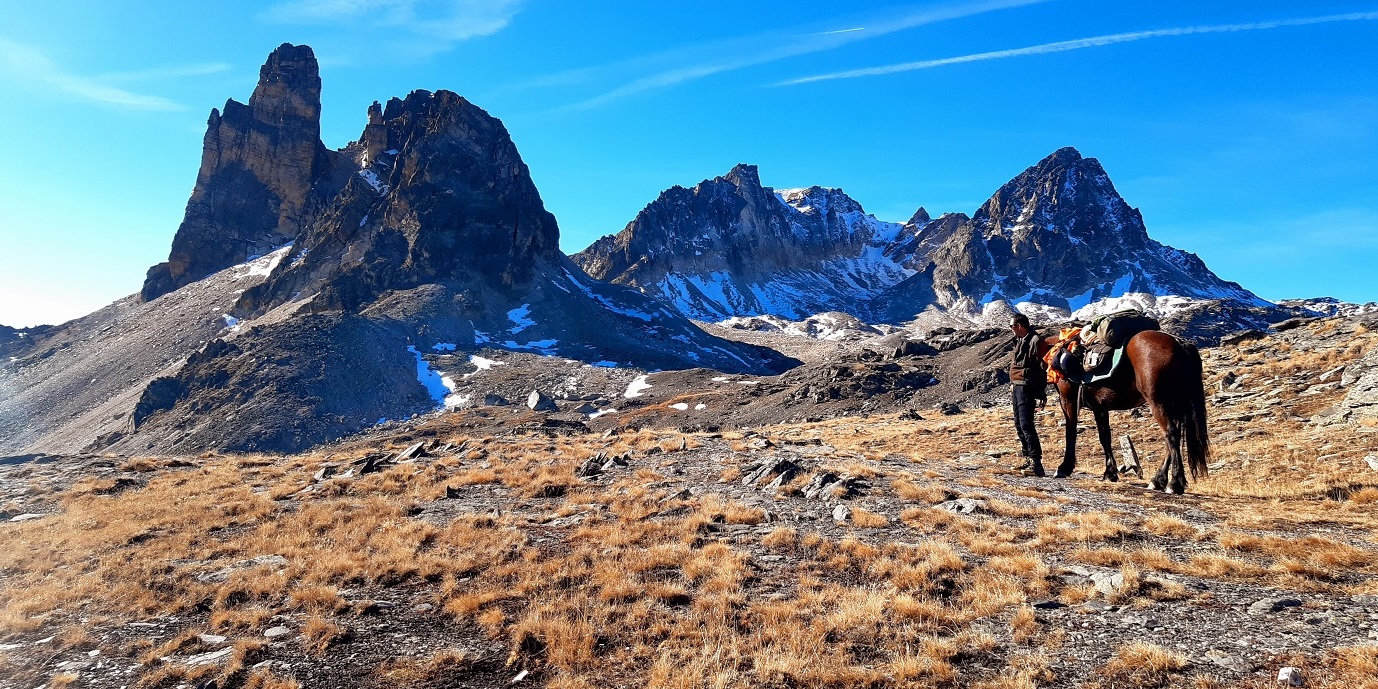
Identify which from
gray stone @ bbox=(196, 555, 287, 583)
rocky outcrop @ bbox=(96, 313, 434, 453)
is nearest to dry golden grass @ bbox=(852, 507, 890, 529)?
gray stone @ bbox=(196, 555, 287, 583)

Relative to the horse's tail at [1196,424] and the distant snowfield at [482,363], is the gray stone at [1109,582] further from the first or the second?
the distant snowfield at [482,363]

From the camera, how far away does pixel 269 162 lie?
600 feet

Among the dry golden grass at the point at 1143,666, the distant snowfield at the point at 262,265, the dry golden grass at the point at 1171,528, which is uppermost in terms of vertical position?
the distant snowfield at the point at 262,265

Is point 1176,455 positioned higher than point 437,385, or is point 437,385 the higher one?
point 1176,455

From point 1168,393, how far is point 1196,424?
0.65m

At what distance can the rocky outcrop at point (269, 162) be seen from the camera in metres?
180

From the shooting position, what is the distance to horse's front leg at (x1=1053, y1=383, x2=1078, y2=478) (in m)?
13.4

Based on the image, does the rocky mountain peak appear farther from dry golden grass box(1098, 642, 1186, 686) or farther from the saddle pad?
dry golden grass box(1098, 642, 1186, 686)

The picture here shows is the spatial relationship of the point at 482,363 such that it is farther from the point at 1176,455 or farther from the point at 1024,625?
the point at 1024,625

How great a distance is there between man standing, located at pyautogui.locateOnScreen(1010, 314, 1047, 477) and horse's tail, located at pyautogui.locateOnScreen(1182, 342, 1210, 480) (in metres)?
3.23

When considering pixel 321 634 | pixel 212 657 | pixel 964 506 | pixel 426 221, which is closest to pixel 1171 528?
pixel 964 506

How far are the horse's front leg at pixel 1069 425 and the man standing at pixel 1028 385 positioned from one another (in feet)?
1.67

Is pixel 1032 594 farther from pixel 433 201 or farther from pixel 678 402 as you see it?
pixel 433 201

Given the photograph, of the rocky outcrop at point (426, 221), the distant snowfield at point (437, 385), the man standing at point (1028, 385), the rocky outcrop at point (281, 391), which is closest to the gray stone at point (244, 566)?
the man standing at point (1028, 385)
